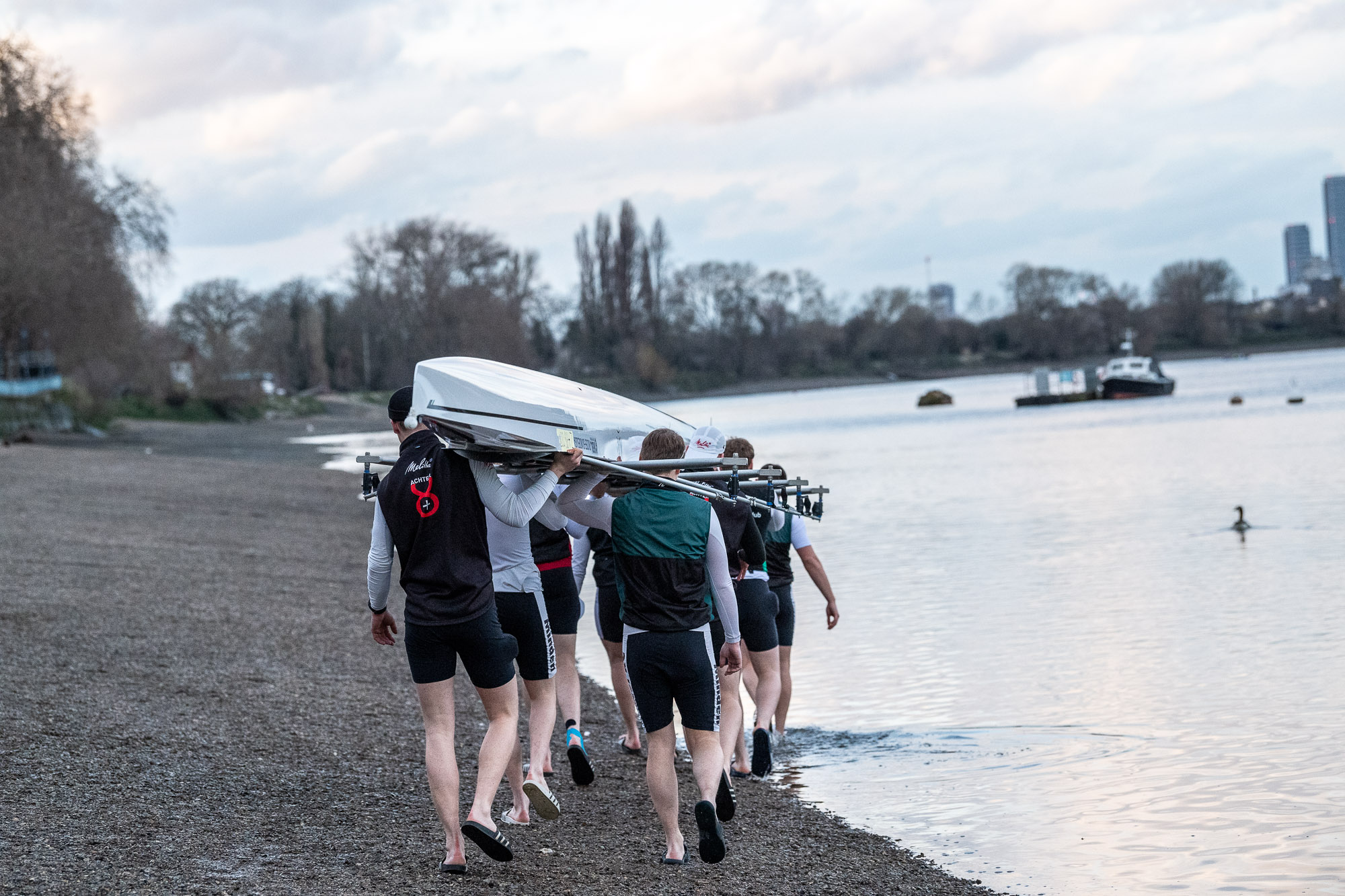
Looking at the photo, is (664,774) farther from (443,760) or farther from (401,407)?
(401,407)

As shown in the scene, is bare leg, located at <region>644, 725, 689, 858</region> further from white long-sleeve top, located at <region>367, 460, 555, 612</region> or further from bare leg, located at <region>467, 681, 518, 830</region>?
→ white long-sleeve top, located at <region>367, 460, 555, 612</region>

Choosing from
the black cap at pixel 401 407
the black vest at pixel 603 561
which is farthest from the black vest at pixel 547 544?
the black cap at pixel 401 407

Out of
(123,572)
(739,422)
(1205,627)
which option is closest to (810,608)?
(1205,627)

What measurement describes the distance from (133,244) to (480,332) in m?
45.5

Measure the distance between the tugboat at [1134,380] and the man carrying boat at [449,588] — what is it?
7845 cm

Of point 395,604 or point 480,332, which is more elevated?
point 480,332

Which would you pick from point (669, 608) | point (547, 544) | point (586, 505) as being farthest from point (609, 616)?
point (669, 608)

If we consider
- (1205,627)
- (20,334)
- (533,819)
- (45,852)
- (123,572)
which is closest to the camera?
(45,852)

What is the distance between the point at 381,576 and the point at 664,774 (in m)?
1.43

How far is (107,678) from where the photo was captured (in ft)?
29.5

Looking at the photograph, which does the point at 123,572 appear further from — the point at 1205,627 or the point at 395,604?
the point at 1205,627

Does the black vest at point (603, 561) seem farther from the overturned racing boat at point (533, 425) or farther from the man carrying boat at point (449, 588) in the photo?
the man carrying boat at point (449, 588)

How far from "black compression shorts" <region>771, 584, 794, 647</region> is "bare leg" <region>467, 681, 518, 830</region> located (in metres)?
2.23

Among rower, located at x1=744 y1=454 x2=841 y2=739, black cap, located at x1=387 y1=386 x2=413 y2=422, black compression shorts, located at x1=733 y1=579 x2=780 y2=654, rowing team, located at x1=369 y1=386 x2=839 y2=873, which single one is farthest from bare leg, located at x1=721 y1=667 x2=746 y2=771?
black cap, located at x1=387 y1=386 x2=413 y2=422
